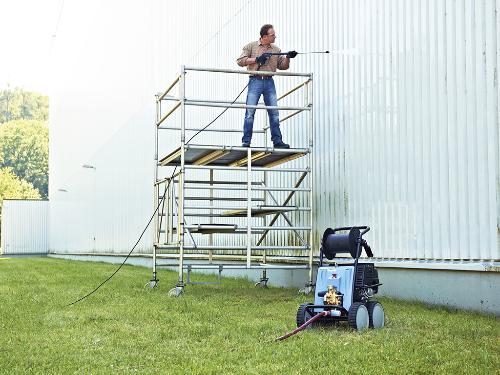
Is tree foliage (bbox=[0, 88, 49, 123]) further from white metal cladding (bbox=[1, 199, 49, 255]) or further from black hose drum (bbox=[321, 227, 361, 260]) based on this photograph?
black hose drum (bbox=[321, 227, 361, 260])

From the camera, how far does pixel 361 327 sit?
6.71 meters

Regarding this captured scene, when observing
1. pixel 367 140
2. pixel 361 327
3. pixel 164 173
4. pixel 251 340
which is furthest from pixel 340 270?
pixel 164 173

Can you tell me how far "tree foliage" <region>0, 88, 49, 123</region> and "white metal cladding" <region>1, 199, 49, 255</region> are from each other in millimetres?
63954

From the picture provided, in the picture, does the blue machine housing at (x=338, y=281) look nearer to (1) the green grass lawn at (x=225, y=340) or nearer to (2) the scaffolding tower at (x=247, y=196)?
(1) the green grass lawn at (x=225, y=340)

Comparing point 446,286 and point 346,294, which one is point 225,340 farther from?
point 446,286

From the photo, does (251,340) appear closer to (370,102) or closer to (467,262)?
(467,262)

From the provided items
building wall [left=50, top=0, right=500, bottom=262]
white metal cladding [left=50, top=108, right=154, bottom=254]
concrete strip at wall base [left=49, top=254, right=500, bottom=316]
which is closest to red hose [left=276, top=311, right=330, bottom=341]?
concrete strip at wall base [left=49, top=254, right=500, bottom=316]

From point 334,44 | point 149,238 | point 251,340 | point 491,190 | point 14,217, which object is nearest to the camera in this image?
point 251,340

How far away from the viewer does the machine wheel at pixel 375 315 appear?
6.88 metres

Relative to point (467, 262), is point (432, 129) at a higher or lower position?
higher

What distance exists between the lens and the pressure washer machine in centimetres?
678

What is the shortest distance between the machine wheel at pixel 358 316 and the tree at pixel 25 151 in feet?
289

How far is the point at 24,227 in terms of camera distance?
50.2 metres

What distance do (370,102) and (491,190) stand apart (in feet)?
9.35
